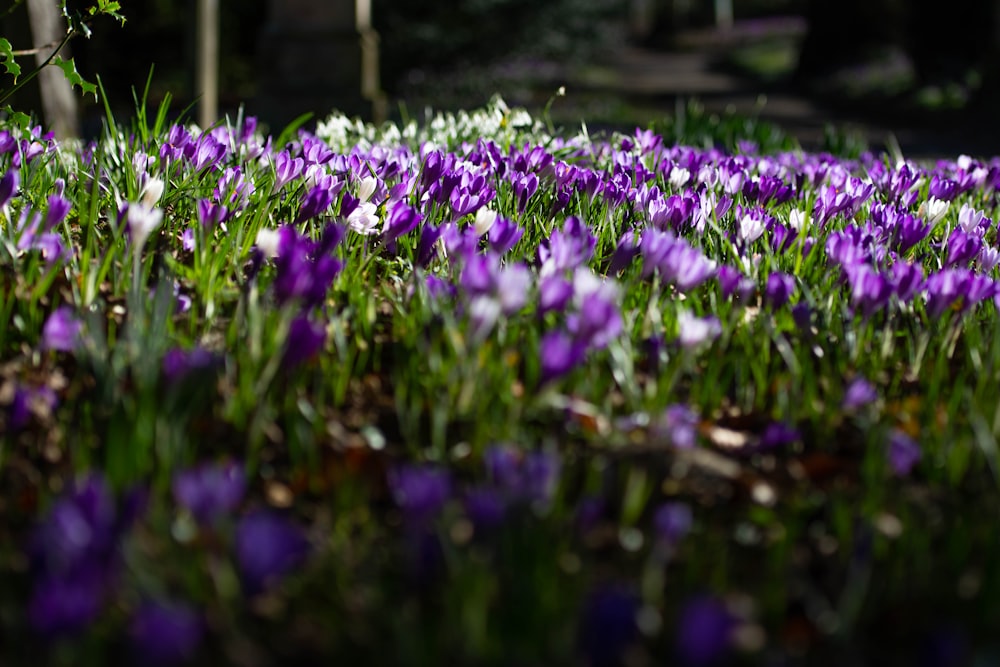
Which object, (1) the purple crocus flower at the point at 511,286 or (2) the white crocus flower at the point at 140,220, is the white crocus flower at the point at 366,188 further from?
(1) the purple crocus flower at the point at 511,286

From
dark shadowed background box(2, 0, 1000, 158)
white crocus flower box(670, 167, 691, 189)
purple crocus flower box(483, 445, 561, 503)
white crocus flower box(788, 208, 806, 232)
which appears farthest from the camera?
dark shadowed background box(2, 0, 1000, 158)

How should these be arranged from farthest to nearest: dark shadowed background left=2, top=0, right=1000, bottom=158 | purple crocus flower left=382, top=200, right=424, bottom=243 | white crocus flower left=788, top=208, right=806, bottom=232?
dark shadowed background left=2, top=0, right=1000, bottom=158, white crocus flower left=788, top=208, right=806, bottom=232, purple crocus flower left=382, top=200, right=424, bottom=243

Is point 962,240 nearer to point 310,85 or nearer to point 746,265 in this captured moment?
point 746,265

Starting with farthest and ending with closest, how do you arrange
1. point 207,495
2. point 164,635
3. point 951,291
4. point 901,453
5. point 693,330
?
point 951,291 → point 693,330 → point 901,453 → point 207,495 → point 164,635

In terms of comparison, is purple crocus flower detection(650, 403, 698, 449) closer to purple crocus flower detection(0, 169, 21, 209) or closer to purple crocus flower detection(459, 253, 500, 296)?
purple crocus flower detection(459, 253, 500, 296)

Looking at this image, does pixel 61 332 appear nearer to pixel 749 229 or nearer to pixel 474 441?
pixel 474 441

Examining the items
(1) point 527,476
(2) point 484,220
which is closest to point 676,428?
(1) point 527,476

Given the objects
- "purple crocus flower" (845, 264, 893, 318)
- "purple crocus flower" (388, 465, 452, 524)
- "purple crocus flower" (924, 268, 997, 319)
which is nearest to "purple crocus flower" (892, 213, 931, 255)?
"purple crocus flower" (924, 268, 997, 319)
